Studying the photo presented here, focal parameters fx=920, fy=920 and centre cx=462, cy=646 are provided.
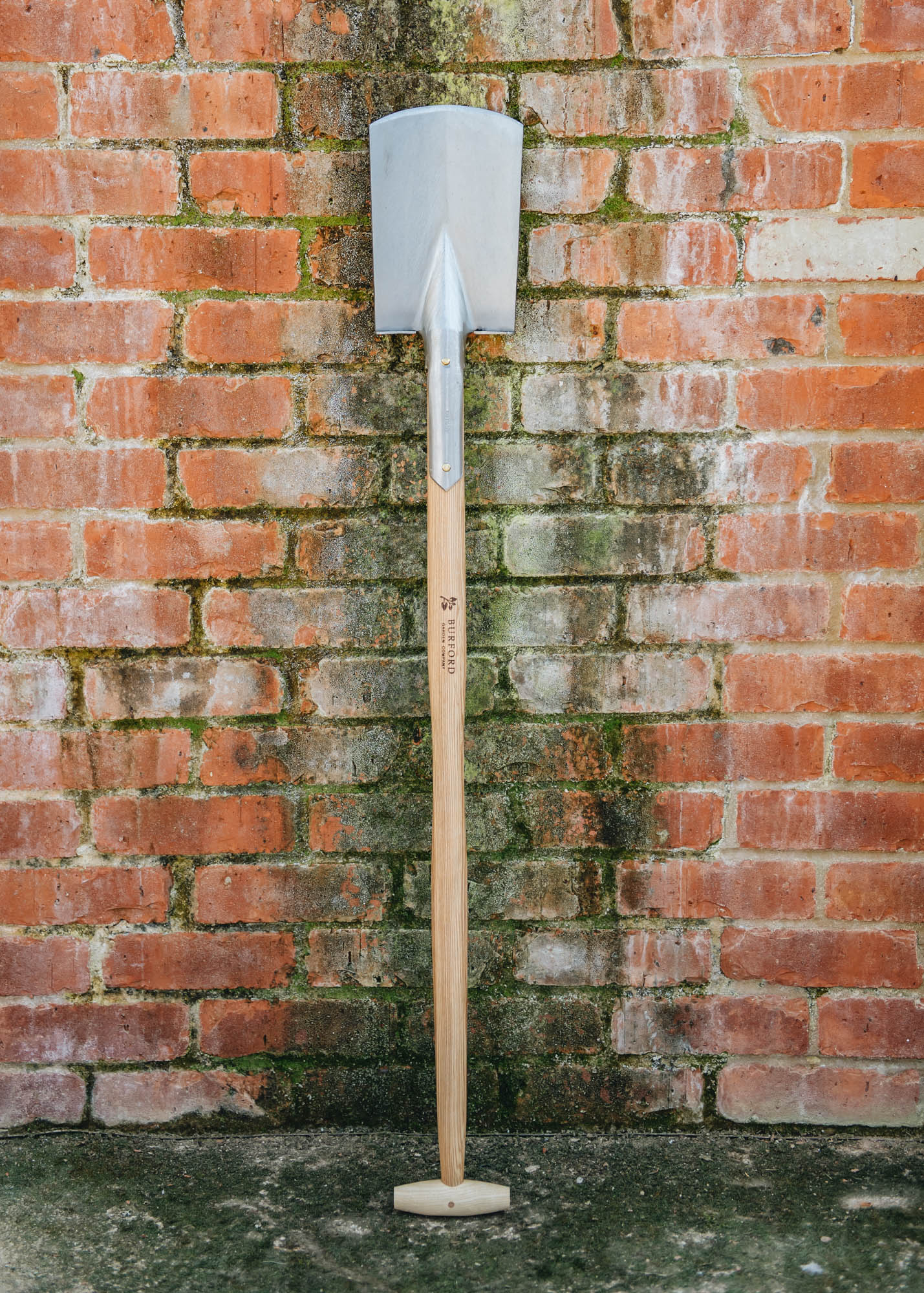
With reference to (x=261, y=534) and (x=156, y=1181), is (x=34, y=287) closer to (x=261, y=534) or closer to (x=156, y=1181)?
(x=261, y=534)

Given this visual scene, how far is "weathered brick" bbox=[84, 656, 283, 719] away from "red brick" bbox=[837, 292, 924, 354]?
95 cm

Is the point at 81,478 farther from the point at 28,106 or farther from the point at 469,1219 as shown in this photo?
the point at 469,1219

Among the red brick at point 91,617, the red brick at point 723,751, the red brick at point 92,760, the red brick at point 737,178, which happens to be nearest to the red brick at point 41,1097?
the red brick at point 92,760

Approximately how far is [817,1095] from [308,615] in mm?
1027

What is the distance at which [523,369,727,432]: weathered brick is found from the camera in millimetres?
1302

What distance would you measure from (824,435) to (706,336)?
0.71ft

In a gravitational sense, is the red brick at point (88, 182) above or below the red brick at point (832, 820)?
above

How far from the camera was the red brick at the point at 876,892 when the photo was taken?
1334 millimetres

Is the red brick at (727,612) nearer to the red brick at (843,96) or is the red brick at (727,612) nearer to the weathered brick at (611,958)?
the weathered brick at (611,958)

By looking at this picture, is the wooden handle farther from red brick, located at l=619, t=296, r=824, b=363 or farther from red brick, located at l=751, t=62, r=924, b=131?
red brick, located at l=751, t=62, r=924, b=131

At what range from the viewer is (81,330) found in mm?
1299

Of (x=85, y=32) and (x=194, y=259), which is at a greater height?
(x=85, y=32)

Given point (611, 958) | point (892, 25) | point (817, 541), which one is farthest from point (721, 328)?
point (611, 958)

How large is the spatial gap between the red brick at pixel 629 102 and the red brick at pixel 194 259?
39 centimetres
